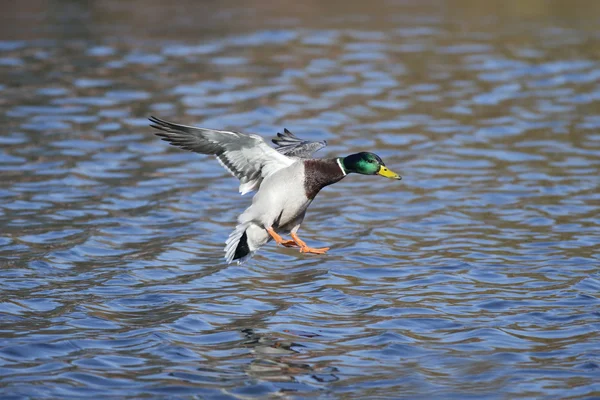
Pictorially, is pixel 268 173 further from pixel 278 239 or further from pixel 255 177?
pixel 278 239

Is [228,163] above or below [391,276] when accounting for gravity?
above

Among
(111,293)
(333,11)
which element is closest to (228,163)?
(111,293)

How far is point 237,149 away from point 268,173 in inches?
14.6

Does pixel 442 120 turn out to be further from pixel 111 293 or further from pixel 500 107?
pixel 111 293

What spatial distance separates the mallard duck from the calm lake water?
1.89 feet

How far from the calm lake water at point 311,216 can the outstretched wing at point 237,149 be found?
106cm

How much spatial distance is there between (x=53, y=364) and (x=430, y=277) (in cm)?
365

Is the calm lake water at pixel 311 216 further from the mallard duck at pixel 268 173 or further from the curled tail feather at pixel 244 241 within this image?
the mallard duck at pixel 268 173

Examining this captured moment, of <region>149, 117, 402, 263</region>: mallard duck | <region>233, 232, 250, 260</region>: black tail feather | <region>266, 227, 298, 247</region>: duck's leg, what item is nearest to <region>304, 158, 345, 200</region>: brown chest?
<region>149, 117, 402, 263</region>: mallard duck

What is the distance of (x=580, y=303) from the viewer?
8234 mm

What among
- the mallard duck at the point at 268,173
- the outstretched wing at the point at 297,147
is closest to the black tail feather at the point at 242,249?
the mallard duck at the point at 268,173

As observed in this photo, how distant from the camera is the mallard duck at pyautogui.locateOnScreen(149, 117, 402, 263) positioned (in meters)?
8.34

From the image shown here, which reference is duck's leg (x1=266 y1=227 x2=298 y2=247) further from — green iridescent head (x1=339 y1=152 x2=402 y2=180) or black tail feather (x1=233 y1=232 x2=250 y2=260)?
green iridescent head (x1=339 y1=152 x2=402 y2=180)

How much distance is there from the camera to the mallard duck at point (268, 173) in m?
8.34
